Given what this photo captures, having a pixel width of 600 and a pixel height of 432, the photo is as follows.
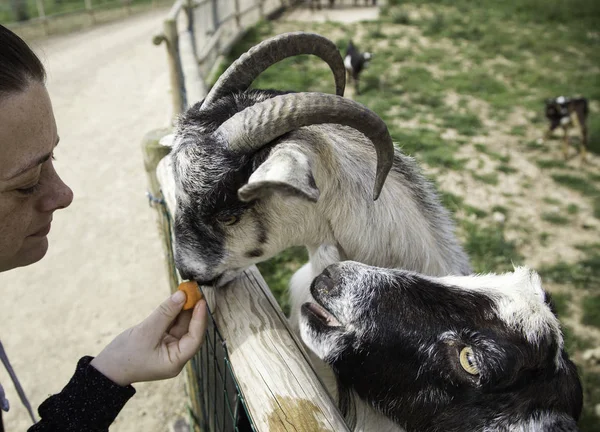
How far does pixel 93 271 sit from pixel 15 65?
4.40 m

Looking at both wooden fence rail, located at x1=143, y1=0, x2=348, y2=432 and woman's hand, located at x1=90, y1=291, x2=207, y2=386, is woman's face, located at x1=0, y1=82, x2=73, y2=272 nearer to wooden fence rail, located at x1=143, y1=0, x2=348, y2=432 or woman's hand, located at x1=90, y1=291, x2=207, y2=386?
woman's hand, located at x1=90, y1=291, x2=207, y2=386

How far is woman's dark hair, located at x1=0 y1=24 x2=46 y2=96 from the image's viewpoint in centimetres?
155

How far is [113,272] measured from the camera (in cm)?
561

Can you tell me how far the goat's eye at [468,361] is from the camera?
5.93 feet

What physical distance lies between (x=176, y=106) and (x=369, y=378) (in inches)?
185

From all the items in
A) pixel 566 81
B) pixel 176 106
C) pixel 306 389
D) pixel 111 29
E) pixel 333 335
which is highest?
pixel 306 389

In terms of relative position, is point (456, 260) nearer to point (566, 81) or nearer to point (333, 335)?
point (333, 335)

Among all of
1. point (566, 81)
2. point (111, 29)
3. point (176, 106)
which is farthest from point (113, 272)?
point (111, 29)

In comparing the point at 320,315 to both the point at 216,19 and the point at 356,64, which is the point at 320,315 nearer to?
the point at 356,64

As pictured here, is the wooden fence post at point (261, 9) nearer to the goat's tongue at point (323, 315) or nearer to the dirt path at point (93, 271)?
the dirt path at point (93, 271)

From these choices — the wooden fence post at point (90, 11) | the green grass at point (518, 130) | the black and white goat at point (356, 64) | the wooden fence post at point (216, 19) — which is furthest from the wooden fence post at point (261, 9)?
the green grass at point (518, 130)

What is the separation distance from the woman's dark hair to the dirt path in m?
0.60

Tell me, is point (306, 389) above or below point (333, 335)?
above

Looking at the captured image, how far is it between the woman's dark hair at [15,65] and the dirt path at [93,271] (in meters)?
0.60
